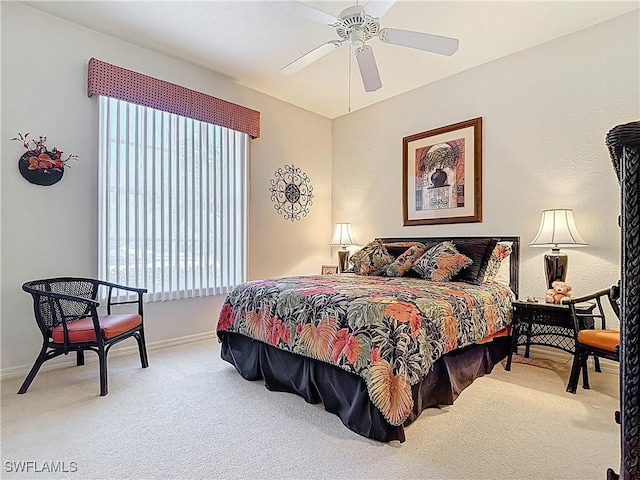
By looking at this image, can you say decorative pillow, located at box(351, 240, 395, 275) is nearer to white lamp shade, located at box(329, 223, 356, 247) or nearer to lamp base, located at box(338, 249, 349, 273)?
lamp base, located at box(338, 249, 349, 273)

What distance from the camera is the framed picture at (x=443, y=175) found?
4027 mm

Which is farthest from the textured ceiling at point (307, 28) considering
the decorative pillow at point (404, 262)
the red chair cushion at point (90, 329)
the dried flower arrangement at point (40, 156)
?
the red chair cushion at point (90, 329)

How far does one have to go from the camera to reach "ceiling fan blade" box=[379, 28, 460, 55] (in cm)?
246

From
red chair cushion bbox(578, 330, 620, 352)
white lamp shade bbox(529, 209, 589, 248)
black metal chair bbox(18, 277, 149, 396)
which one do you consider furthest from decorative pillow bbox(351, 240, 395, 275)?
black metal chair bbox(18, 277, 149, 396)

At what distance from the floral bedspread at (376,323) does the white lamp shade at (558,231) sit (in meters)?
0.62

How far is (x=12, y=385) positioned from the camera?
273 centimetres

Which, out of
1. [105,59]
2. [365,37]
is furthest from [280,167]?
[365,37]

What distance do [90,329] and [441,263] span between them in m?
2.92

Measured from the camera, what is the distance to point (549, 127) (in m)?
3.50

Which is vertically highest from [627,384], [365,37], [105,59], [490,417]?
[105,59]

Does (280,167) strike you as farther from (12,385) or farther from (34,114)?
(12,385)

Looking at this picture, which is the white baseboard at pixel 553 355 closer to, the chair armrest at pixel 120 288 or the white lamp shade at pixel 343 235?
the white lamp shade at pixel 343 235

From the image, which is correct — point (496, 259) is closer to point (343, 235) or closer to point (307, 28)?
point (343, 235)

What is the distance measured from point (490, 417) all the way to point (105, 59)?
4.30 metres
